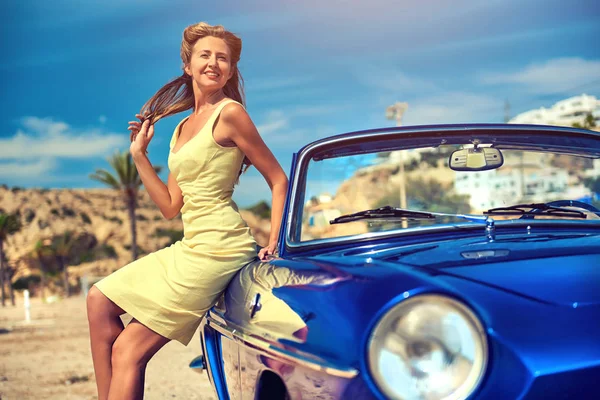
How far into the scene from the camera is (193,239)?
292 centimetres

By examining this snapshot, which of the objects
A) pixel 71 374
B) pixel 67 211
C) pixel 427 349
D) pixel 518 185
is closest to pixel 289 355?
pixel 427 349

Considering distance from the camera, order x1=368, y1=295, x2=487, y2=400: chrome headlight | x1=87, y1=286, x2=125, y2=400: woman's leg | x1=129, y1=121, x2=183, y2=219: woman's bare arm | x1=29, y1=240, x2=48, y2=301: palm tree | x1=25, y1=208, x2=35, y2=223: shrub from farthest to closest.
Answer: x1=25, y1=208, x2=35, y2=223: shrub < x1=29, y1=240, x2=48, y2=301: palm tree < x1=129, y1=121, x2=183, y2=219: woman's bare arm < x1=87, y1=286, x2=125, y2=400: woman's leg < x1=368, y1=295, x2=487, y2=400: chrome headlight

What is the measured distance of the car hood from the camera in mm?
1878

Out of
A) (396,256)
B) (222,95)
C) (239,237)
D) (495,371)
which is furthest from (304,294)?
(222,95)

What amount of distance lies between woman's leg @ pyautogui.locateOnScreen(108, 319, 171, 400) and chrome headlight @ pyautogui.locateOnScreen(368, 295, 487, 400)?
48.6 inches

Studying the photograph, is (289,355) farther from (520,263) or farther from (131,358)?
(131,358)

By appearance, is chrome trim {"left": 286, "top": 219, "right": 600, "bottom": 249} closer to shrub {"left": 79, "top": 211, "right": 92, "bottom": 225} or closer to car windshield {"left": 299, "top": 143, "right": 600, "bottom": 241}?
car windshield {"left": 299, "top": 143, "right": 600, "bottom": 241}

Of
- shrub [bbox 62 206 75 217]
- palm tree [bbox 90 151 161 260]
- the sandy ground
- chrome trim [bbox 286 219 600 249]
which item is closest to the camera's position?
chrome trim [bbox 286 219 600 249]

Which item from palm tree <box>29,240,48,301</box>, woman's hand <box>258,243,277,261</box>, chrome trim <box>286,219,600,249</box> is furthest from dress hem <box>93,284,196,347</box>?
palm tree <box>29,240,48,301</box>

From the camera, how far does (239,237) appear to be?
2.92 meters

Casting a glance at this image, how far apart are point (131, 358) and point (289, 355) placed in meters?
0.97

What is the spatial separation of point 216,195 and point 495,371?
1.54 meters

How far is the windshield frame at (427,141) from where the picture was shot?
3.02 m

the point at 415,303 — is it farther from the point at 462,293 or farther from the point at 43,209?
the point at 43,209
